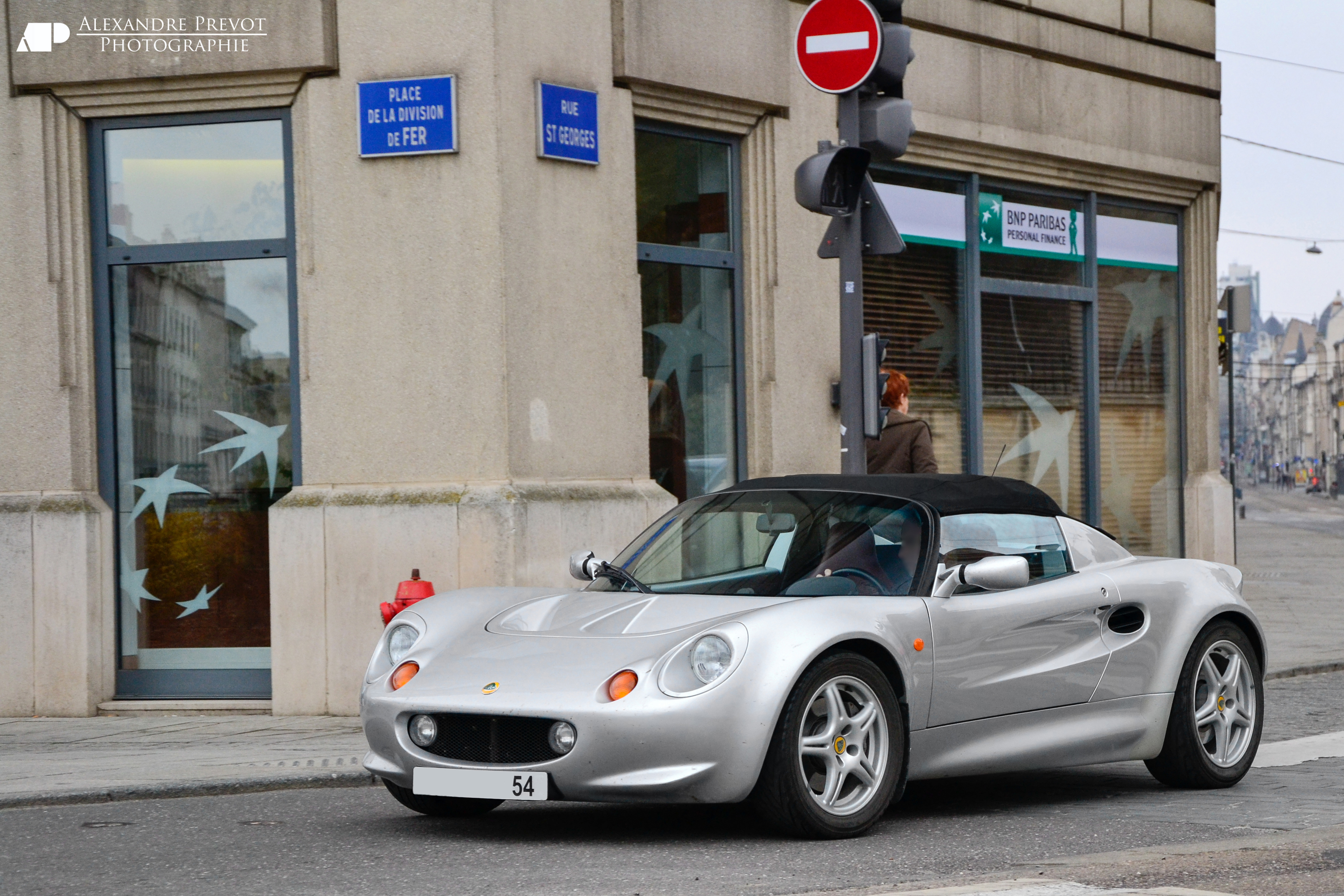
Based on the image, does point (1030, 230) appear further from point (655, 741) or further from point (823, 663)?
point (655, 741)

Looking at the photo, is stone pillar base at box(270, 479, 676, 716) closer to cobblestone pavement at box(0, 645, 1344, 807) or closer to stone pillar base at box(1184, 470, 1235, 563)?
cobblestone pavement at box(0, 645, 1344, 807)

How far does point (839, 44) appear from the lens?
8.47 metres

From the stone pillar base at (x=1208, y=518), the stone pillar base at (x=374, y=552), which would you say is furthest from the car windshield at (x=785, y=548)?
the stone pillar base at (x=1208, y=518)

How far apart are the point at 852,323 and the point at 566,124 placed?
288 cm

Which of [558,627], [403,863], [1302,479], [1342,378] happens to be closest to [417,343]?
[558,627]

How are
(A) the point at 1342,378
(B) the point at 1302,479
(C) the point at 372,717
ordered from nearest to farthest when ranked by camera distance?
1. (C) the point at 372,717
2. (A) the point at 1342,378
3. (B) the point at 1302,479

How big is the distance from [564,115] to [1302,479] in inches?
6120

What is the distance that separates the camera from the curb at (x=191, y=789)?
7051 millimetres

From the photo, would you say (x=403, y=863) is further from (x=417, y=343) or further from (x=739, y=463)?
(x=739, y=463)

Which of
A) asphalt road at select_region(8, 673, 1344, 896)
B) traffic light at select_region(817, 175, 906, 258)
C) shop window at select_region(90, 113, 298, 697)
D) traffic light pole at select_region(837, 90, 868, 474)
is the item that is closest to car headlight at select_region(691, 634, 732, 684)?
asphalt road at select_region(8, 673, 1344, 896)

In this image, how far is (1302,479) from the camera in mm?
155375

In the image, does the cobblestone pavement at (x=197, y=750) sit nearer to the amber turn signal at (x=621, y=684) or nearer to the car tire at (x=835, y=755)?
the amber turn signal at (x=621, y=684)

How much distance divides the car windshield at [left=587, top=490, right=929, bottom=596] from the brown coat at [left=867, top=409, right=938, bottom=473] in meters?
3.53

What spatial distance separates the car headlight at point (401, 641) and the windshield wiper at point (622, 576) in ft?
2.65
